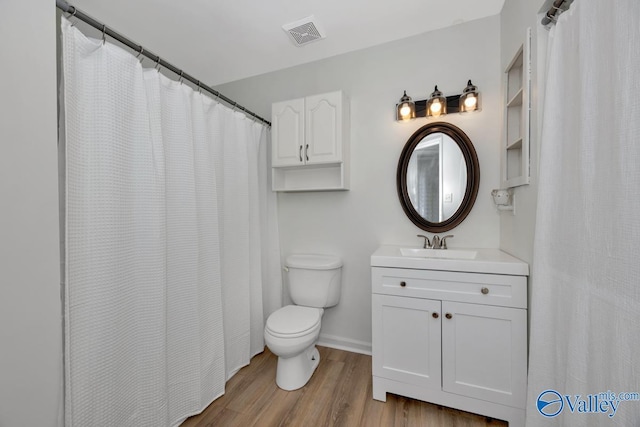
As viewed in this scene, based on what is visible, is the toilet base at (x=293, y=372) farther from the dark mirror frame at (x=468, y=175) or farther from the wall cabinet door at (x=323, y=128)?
the wall cabinet door at (x=323, y=128)

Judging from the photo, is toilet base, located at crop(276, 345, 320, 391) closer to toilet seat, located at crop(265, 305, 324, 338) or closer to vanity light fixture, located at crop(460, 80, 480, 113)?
toilet seat, located at crop(265, 305, 324, 338)

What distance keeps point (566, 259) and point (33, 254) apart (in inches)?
70.6

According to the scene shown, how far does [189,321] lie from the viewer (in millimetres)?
1432

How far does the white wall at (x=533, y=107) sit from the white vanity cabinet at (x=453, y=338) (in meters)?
0.25

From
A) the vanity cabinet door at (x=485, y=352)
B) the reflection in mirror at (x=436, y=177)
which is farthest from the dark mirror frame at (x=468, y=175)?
the vanity cabinet door at (x=485, y=352)

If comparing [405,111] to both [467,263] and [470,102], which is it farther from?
[467,263]

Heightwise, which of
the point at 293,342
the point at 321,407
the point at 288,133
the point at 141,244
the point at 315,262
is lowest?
the point at 321,407

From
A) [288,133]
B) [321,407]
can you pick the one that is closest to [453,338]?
[321,407]

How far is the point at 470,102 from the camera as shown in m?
1.74

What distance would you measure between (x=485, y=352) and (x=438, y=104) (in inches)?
61.5

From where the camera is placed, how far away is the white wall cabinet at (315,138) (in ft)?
6.40

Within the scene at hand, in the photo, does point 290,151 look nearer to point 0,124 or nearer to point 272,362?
point 0,124

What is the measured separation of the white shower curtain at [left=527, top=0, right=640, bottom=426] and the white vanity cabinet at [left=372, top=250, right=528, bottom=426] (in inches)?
11.8

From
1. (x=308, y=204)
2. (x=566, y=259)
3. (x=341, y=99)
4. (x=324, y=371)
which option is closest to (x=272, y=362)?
(x=324, y=371)
